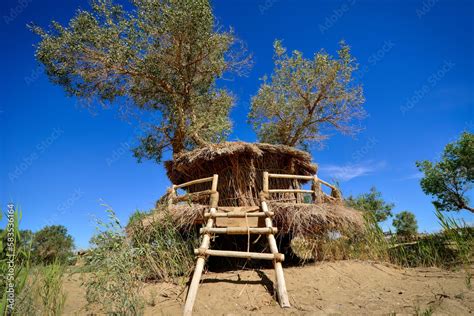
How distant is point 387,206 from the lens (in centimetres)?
3170

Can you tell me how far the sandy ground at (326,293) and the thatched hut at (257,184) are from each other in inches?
45.0

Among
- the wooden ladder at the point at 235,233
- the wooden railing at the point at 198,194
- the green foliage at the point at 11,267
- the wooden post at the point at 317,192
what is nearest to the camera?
the green foliage at the point at 11,267

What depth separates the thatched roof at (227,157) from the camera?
351 inches

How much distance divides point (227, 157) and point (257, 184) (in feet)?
4.07

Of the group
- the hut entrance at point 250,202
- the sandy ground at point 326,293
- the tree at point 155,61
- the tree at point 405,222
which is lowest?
the sandy ground at point 326,293

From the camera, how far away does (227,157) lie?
9.15 metres

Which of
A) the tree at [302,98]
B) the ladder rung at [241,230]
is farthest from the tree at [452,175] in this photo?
the ladder rung at [241,230]

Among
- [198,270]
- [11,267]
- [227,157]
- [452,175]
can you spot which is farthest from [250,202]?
[452,175]

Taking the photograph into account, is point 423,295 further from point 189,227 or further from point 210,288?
point 189,227

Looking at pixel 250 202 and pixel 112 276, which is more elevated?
pixel 250 202

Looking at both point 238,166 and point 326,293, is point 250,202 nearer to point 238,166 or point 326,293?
point 238,166

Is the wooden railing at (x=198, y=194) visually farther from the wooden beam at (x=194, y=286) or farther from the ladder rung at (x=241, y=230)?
the wooden beam at (x=194, y=286)

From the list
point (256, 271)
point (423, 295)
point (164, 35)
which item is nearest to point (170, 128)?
point (164, 35)

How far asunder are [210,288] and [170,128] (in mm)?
9176
